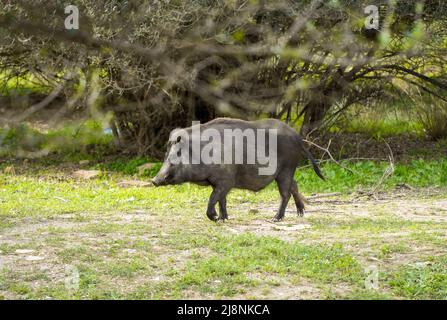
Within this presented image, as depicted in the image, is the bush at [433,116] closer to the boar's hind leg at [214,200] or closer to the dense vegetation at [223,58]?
the dense vegetation at [223,58]

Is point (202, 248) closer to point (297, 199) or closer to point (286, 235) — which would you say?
point (286, 235)

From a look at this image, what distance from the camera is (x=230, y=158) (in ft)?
31.3

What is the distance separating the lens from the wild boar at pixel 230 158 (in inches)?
370

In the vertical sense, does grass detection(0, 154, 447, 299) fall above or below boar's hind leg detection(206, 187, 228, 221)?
below

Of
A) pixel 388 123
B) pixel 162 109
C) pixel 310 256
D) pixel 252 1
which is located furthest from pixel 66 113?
pixel 310 256

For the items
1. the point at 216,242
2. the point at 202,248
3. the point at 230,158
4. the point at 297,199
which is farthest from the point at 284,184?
the point at 202,248

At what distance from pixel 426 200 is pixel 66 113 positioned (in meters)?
8.07

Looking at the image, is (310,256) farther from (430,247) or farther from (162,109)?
(162,109)

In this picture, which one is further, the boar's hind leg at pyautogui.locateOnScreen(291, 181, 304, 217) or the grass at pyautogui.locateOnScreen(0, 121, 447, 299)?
the boar's hind leg at pyautogui.locateOnScreen(291, 181, 304, 217)

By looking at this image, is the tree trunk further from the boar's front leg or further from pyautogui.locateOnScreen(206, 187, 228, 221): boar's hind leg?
pyautogui.locateOnScreen(206, 187, 228, 221): boar's hind leg

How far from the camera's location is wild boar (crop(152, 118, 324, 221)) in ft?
30.8

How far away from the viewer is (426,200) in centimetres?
1138

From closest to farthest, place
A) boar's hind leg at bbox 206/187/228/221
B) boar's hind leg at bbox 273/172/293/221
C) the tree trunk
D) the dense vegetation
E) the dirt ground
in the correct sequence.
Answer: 1. the dirt ground
2. boar's hind leg at bbox 206/187/228/221
3. boar's hind leg at bbox 273/172/293/221
4. the dense vegetation
5. the tree trunk

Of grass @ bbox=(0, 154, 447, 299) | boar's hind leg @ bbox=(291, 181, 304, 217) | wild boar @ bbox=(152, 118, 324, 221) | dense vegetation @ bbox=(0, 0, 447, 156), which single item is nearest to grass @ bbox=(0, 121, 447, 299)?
grass @ bbox=(0, 154, 447, 299)
